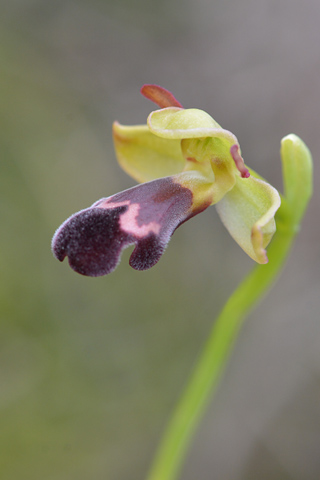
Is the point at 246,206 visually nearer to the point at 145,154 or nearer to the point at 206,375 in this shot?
the point at 145,154

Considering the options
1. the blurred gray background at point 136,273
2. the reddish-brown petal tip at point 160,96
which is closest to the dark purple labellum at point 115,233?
the reddish-brown petal tip at point 160,96

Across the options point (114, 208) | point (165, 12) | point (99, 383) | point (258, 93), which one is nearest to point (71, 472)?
point (99, 383)

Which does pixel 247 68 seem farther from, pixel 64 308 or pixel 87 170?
pixel 64 308

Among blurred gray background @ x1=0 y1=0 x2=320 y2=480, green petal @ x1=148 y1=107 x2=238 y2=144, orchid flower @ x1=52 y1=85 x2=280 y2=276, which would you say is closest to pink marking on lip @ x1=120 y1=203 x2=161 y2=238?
orchid flower @ x1=52 y1=85 x2=280 y2=276

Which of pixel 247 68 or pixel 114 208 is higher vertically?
pixel 247 68

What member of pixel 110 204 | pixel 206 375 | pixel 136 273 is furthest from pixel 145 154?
pixel 136 273

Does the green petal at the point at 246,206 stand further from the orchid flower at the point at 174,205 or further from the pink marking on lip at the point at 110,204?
the pink marking on lip at the point at 110,204

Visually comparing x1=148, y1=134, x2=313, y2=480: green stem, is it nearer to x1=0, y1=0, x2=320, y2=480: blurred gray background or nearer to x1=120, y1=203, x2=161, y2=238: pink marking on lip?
x1=120, y1=203, x2=161, y2=238: pink marking on lip
